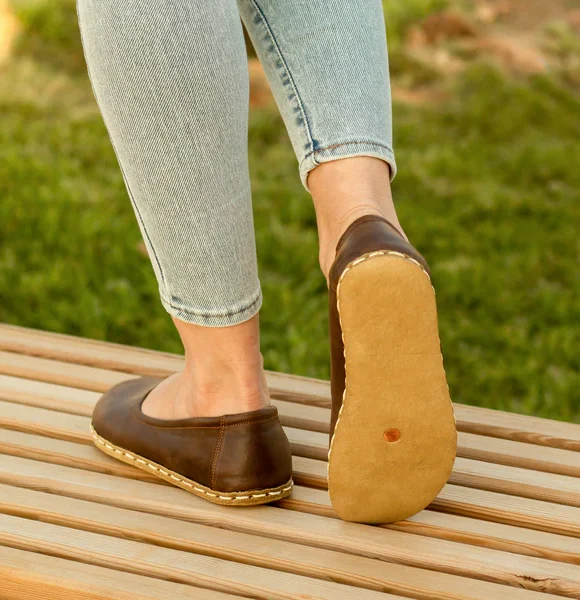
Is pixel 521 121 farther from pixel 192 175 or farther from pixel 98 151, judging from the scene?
pixel 192 175

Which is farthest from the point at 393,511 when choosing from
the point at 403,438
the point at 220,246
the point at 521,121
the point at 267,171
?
the point at 521,121

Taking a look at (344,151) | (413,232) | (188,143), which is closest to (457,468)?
(344,151)

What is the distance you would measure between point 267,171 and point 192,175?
6.49 feet

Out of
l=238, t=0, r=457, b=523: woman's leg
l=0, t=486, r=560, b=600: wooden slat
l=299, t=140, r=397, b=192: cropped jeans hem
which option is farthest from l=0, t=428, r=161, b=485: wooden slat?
l=299, t=140, r=397, b=192: cropped jeans hem

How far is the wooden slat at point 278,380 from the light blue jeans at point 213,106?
17.7 inches

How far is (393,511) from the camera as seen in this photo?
3.48ft

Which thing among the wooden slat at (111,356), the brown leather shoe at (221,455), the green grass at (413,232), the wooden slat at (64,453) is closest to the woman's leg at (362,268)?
the brown leather shoe at (221,455)

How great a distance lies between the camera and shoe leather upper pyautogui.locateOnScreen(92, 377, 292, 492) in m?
1.11

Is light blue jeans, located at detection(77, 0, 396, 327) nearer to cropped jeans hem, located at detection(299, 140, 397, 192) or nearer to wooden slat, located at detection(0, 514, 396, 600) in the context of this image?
cropped jeans hem, located at detection(299, 140, 397, 192)

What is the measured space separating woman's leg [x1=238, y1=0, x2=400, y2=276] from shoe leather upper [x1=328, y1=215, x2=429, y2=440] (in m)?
0.06

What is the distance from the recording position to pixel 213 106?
97 centimetres

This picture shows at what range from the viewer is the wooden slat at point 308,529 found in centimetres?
101

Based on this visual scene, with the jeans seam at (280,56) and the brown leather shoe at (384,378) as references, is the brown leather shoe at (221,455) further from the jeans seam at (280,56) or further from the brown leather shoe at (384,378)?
the jeans seam at (280,56)

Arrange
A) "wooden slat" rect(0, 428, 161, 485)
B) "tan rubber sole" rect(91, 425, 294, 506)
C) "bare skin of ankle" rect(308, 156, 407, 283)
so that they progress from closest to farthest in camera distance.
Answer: "bare skin of ankle" rect(308, 156, 407, 283) → "tan rubber sole" rect(91, 425, 294, 506) → "wooden slat" rect(0, 428, 161, 485)
